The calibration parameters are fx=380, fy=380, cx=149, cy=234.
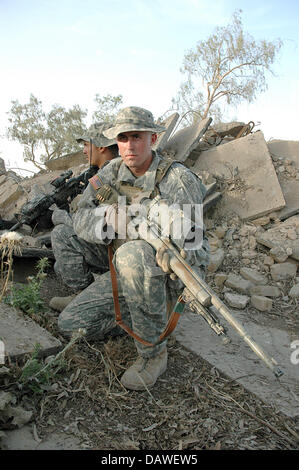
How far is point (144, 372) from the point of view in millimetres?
2381

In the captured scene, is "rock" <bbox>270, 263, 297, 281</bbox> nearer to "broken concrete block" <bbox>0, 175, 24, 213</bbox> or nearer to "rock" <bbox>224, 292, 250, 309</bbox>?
"rock" <bbox>224, 292, 250, 309</bbox>

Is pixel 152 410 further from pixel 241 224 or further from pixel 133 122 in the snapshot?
pixel 241 224

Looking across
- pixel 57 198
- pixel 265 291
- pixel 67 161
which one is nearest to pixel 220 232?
pixel 265 291

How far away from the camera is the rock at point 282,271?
14.4 feet

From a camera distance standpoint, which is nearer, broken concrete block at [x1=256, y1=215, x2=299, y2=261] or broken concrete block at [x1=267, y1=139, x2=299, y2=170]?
broken concrete block at [x1=256, y1=215, x2=299, y2=261]

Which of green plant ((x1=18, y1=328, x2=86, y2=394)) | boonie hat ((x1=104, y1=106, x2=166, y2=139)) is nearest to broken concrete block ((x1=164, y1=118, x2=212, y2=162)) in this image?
boonie hat ((x1=104, y1=106, x2=166, y2=139))

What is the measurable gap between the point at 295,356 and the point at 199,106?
11794 millimetres

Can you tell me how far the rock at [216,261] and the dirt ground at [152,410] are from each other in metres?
1.91

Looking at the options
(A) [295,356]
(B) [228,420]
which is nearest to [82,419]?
(B) [228,420]

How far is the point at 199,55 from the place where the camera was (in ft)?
44.4

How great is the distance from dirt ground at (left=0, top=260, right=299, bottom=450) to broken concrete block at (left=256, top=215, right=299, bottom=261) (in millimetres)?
2366

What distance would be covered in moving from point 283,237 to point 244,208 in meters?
0.66

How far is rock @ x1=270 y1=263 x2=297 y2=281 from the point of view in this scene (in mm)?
4398
